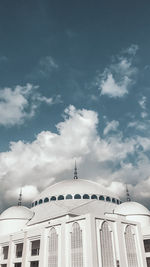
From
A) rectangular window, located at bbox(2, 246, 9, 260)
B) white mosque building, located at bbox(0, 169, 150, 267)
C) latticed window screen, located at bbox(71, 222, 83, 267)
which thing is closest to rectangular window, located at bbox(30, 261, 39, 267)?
white mosque building, located at bbox(0, 169, 150, 267)

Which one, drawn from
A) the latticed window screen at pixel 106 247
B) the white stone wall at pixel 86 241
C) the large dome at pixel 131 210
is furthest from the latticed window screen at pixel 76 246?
the large dome at pixel 131 210

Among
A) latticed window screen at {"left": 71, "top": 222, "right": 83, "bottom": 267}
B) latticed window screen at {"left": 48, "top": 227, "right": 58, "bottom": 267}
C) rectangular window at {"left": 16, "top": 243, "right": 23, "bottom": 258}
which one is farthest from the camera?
rectangular window at {"left": 16, "top": 243, "right": 23, "bottom": 258}

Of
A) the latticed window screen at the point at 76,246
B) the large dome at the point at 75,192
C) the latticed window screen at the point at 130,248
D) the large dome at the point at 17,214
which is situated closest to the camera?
the latticed window screen at the point at 76,246

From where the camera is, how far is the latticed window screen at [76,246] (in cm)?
2548

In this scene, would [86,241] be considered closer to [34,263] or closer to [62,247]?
[62,247]

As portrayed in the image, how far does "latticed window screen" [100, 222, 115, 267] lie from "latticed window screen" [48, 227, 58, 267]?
5.75 meters

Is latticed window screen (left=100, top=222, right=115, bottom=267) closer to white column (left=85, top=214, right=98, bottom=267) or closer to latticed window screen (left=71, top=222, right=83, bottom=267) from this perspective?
white column (left=85, top=214, right=98, bottom=267)

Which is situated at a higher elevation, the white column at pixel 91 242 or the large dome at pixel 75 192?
the large dome at pixel 75 192

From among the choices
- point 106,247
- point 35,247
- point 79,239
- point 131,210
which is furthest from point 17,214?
point 106,247

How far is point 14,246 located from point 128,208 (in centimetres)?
1994

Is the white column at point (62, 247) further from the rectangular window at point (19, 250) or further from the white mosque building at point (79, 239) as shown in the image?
the rectangular window at point (19, 250)

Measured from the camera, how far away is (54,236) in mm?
29219

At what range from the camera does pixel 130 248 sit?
29.3m

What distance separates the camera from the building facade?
26.0m
